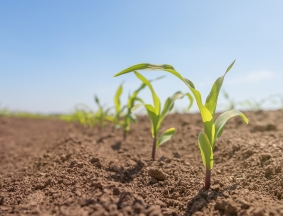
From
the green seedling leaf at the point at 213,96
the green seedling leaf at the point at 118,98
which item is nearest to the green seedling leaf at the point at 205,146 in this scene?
the green seedling leaf at the point at 213,96

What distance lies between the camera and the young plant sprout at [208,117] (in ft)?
4.50

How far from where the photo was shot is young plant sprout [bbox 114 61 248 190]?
4.50 ft

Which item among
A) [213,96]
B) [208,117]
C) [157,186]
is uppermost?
[213,96]

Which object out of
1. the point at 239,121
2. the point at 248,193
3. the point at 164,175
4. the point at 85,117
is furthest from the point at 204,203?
the point at 85,117

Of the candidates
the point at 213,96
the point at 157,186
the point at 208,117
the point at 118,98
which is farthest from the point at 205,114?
the point at 118,98

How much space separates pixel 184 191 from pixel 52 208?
705 millimetres

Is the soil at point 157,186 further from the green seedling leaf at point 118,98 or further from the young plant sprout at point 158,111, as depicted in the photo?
the green seedling leaf at point 118,98

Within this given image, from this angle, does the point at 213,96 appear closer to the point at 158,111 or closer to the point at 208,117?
the point at 208,117

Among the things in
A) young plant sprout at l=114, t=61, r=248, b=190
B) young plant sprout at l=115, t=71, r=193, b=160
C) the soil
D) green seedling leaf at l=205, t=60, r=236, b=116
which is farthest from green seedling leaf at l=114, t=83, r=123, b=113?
green seedling leaf at l=205, t=60, r=236, b=116

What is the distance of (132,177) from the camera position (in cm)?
165

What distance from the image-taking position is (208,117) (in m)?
1.39

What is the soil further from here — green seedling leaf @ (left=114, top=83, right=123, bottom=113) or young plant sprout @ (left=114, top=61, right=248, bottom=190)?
green seedling leaf @ (left=114, top=83, right=123, bottom=113)

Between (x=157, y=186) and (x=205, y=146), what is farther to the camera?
(x=157, y=186)

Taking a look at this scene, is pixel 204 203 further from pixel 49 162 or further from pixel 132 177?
pixel 49 162
